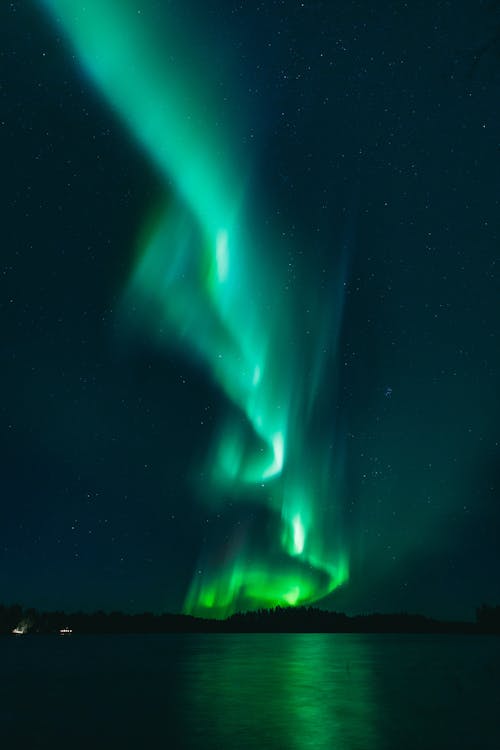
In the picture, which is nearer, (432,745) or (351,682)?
(432,745)

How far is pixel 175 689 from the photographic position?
44.6m

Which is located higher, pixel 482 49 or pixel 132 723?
pixel 482 49

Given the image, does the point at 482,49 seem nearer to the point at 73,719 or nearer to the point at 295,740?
the point at 295,740

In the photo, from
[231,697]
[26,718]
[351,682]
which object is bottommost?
[26,718]

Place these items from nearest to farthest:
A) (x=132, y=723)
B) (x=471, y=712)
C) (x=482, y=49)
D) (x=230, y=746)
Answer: (x=482, y=49), (x=230, y=746), (x=132, y=723), (x=471, y=712)

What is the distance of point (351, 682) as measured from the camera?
53.6m

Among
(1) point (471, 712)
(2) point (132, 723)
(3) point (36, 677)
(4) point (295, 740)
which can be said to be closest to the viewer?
(4) point (295, 740)

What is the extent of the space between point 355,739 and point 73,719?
484 inches

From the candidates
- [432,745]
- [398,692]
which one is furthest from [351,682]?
[432,745]

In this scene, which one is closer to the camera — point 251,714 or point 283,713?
point 251,714

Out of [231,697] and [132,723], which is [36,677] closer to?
[231,697]

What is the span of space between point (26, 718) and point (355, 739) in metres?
14.4

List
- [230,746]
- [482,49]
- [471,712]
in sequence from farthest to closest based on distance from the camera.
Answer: [471,712] → [230,746] → [482,49]

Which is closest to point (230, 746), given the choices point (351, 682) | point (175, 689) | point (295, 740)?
point (295, 740)
